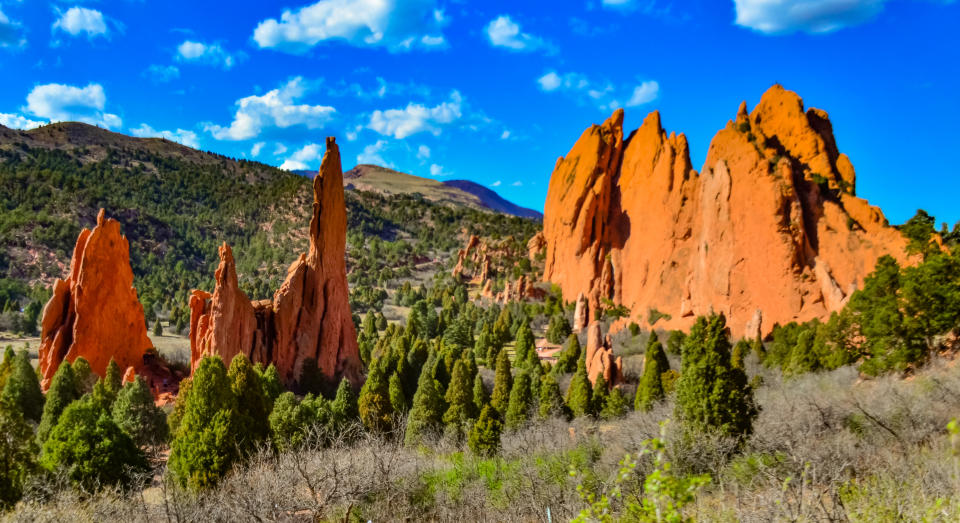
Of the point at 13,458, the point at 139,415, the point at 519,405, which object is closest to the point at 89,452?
the point at 13,458

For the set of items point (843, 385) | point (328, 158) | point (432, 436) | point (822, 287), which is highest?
point (328, 158)

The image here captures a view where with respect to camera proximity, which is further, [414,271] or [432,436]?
[414,271]

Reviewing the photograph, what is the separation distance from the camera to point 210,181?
16075 centimetres

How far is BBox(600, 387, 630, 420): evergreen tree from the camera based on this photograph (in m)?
28.3

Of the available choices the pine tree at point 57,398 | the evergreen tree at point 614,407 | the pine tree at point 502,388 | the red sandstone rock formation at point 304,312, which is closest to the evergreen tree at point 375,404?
the pine tree at point 502,388

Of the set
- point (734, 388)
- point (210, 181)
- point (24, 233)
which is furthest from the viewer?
point (210, 181)

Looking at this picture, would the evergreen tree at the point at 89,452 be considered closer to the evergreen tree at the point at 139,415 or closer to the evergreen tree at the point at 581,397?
the evergreen tree at the point at 139,415

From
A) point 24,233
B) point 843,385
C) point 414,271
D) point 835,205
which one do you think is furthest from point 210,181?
point 843,385

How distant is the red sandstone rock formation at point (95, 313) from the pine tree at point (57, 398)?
16.3ft

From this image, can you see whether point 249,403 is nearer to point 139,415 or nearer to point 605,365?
point 139,415

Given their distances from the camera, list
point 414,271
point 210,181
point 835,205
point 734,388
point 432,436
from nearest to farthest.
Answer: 1. point 734,388
2. point 432,436
3. point 835,205
4. point 414,271
5. point 210,181

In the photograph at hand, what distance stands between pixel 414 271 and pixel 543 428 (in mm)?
96680

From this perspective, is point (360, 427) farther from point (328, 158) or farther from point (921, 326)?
point (921, 326)

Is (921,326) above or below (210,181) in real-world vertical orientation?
below
